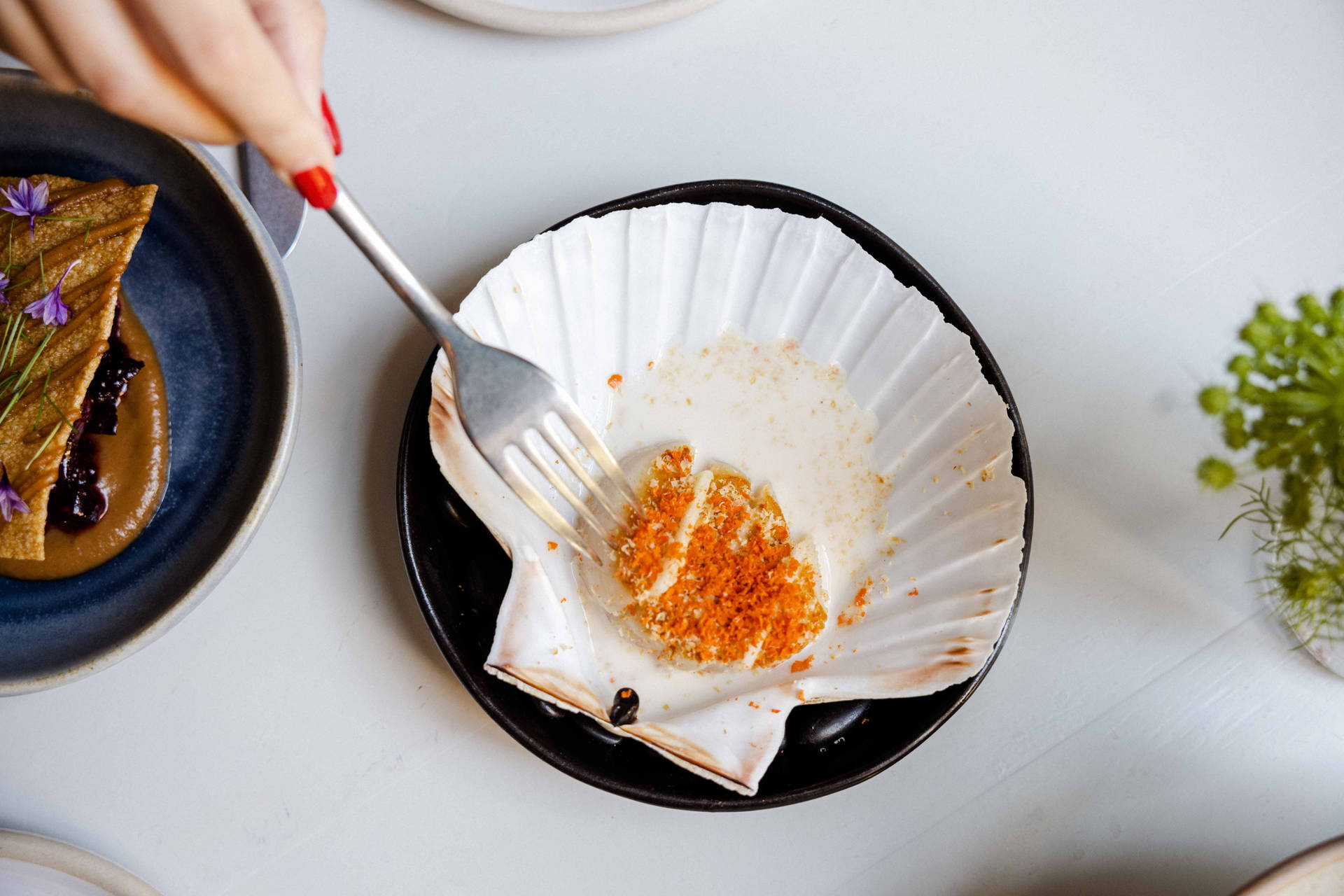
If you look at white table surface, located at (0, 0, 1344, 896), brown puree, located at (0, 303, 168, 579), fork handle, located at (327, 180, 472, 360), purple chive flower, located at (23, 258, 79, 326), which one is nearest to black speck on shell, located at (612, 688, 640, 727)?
white table surface, located at (0, 0, 1344, 896)

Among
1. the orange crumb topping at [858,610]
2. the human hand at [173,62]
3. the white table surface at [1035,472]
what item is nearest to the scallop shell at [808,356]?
the orange crumb topping at [858,610]

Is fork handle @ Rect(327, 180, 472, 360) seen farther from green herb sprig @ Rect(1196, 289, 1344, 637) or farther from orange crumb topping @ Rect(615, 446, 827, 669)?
green herb sprig @ Rect(1196, 289, 1344, 637)

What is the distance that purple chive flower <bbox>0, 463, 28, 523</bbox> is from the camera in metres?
0.78

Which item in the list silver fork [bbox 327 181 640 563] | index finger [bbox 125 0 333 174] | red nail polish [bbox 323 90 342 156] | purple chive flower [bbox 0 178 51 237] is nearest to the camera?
index finger [bbox 125 0 333 174]

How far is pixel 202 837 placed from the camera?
2.92 ft

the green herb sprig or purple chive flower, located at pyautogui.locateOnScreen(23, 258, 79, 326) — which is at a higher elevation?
purple chive flower, located at pyautogui.locateOnScreen(23, 258, 79, 326)

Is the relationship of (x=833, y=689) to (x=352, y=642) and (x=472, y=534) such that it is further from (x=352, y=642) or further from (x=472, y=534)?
(x=352, y=642)

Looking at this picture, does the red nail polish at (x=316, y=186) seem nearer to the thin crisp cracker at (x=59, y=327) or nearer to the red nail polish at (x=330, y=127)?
the red nail polish at (x=330, y=127)

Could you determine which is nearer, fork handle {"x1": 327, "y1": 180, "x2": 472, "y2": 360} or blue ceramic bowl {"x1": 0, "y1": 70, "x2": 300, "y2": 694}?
fork handle {"x1": 327, "y1": 180, "x2": 472, "y2": 360}

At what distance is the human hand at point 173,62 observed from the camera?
0.41 m

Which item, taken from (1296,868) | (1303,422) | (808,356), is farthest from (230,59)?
(1296,868)

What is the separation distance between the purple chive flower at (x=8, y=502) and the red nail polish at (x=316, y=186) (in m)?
0.48

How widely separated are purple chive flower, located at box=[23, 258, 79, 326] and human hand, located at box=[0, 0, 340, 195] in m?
0.41

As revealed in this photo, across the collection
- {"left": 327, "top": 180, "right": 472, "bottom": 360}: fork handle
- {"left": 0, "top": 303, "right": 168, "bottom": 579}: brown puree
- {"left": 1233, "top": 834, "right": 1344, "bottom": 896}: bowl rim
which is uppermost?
{"left": 0, "top": 303, "right": 168, "bottom": 579}: brown puree
